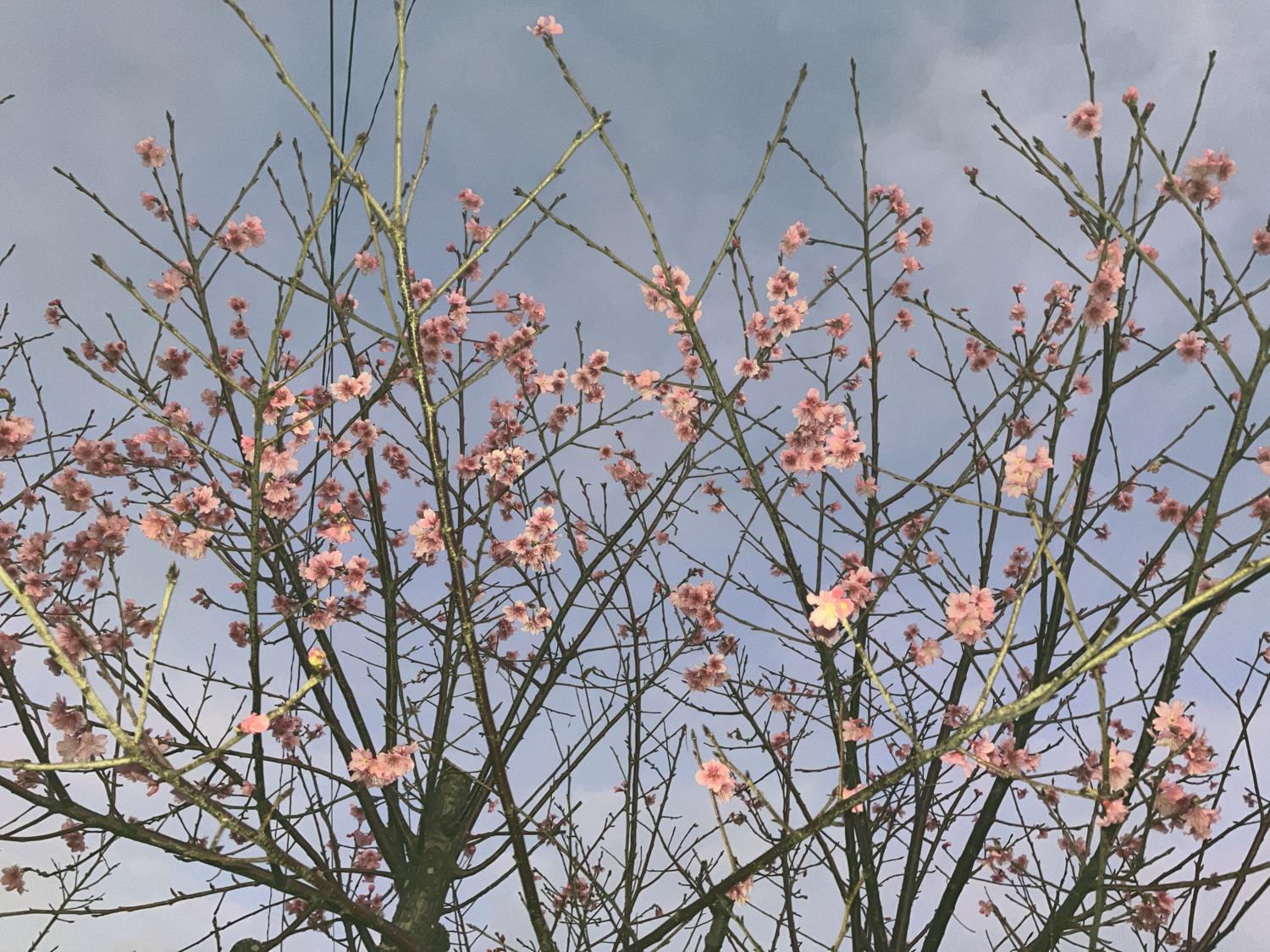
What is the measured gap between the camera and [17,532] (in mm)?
4836

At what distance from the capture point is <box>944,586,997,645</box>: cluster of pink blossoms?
3.45 m

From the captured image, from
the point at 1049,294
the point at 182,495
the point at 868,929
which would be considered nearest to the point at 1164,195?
the point at 1049,294

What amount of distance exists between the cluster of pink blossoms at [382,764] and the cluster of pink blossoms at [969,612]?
2.39 m

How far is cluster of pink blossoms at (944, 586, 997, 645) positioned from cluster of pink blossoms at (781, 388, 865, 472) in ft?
2.77

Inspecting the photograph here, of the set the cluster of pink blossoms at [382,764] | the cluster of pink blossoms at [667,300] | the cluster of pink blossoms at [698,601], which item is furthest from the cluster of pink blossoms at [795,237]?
the cluster of pink blossoms at [382,764]

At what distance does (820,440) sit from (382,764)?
8.70 ft

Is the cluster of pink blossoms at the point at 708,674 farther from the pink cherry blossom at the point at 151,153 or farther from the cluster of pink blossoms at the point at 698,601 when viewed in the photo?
the pink cherry blossom at the point at 151,153

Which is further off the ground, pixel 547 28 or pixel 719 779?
pixel 547 28

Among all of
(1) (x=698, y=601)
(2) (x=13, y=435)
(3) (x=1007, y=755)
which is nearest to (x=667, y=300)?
(1) (x=698, y=601)

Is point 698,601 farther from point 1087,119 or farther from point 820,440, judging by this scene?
point 1087,119

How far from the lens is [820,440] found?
14.2 ft

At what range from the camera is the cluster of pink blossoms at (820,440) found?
4051 mm

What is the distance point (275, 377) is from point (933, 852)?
4268 mm

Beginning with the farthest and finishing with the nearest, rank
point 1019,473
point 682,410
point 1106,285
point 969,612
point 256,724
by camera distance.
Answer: point 682,410
point 1106,285
point 969,612
point 1019,473
point 256,724
